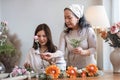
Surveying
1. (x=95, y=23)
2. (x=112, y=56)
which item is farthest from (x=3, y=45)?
(x=95, y=23)

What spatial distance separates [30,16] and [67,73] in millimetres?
1693

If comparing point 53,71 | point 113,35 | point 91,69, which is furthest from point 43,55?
point 113,35

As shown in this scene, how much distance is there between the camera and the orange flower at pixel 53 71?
1445 mm

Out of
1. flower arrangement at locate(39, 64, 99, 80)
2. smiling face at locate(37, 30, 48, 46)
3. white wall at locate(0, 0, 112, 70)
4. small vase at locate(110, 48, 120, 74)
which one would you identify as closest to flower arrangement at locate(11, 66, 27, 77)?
flower arrangement at locate(39, 64, 99, 80)

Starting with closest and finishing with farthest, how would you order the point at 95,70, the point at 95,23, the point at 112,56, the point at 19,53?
1. the point at 95,70
2. the point at 112,56
3. the point at 95,23
4. the point at 19,53

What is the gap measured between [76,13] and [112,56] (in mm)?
394

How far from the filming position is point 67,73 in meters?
1.53

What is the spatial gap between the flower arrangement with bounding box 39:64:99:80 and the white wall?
4.53ft

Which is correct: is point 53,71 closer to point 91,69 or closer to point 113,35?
point 91,69

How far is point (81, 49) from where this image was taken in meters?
1.68

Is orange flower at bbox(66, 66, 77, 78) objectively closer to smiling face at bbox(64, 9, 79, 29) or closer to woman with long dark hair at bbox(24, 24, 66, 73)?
woman with long dark hair at bbox(24, 24, 66, 73)

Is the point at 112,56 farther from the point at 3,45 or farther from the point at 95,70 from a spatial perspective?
the point at 3,45

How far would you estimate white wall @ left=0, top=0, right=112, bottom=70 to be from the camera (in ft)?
9.78

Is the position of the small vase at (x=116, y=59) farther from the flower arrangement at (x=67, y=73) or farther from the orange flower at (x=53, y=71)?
the orange flower at (x=53, y=71)
